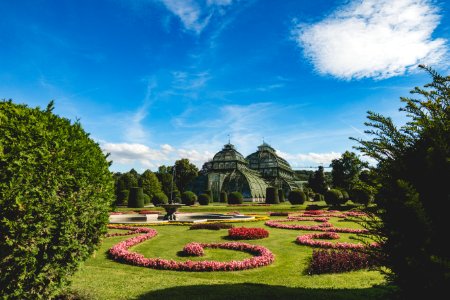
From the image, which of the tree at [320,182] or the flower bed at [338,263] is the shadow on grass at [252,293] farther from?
the tree at [320,182]

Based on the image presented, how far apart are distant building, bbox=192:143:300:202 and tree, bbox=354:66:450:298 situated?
172 ft

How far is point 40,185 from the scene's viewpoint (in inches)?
175

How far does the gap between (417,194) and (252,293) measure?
4.19 metres

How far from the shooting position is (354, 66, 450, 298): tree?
10.4 feet

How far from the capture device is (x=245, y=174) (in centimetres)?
5900

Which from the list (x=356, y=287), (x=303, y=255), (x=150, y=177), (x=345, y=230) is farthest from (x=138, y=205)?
(x=356, y=287)

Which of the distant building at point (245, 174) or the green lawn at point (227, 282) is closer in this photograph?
the green lawn at point (227, 282)

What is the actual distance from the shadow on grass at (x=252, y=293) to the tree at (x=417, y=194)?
276cm

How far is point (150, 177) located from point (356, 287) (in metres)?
61.2

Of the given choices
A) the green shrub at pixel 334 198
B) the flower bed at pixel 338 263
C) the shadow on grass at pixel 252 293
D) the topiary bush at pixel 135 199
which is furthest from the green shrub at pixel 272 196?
the shadow on grass at pixel 252 293

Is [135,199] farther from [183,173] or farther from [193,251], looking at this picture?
[183,173]

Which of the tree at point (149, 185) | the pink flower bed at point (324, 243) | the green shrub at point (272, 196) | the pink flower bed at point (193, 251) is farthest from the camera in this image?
the tree at point (149, 185)

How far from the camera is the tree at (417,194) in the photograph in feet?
10.4

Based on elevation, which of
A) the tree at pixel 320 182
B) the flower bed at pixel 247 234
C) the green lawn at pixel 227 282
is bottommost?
the green lawn at pixel 227 282
